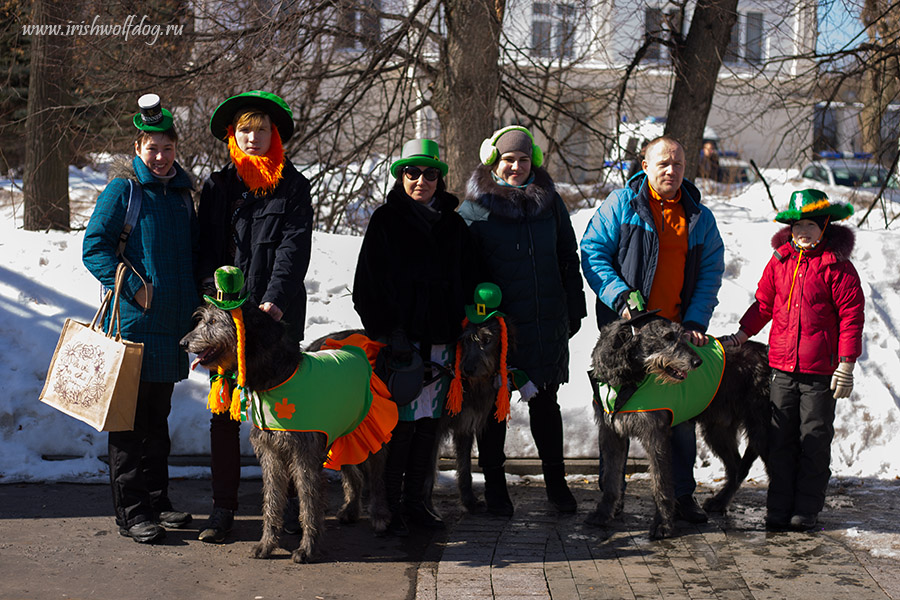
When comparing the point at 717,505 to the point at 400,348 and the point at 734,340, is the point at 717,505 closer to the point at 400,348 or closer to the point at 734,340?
the point at 734,340

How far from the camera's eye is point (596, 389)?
5.21 metres

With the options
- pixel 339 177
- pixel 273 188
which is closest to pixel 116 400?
pixel 273 188

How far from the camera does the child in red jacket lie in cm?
506

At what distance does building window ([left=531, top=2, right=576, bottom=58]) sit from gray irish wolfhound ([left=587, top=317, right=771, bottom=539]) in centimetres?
577

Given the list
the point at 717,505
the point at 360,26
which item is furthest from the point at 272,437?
the point at 360,26

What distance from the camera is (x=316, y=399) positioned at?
4.56 metres

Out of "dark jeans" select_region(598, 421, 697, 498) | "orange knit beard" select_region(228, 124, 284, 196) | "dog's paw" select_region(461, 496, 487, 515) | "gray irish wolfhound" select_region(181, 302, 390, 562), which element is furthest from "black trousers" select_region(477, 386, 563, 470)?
"orange knit beard" select_region(228, 124, 284, 196)

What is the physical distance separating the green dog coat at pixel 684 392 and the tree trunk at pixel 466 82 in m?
3.93

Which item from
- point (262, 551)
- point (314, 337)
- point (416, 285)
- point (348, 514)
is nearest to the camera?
point (262, 551)

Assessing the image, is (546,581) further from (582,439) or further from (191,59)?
(191,59)

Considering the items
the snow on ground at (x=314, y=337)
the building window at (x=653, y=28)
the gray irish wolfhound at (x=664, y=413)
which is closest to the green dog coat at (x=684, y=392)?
the gray irish wolfhound at (x=664, y=413)

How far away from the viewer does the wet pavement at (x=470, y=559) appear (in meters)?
4.27

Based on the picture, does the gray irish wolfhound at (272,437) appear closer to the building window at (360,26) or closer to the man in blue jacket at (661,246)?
the man in blue jacket at (661,246)

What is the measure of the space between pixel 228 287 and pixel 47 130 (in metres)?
6.80
